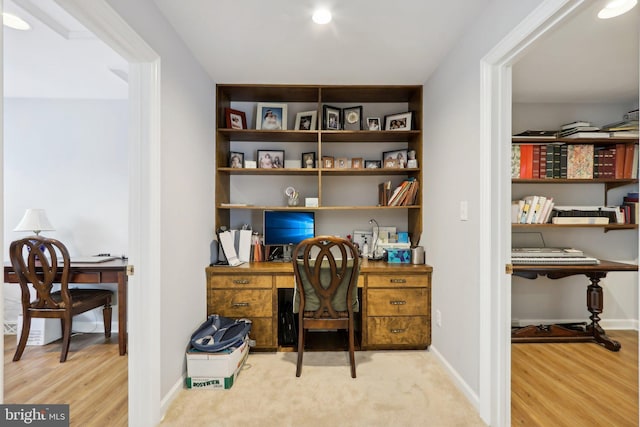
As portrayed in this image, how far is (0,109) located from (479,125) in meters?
2.09

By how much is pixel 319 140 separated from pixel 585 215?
2629mm

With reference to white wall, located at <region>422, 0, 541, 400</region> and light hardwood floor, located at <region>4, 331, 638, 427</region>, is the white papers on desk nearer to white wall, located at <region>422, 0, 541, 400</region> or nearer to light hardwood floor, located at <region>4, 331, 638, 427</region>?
light hardwood floor, located at <region>4, 331, 638, 427</region>

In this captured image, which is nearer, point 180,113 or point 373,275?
point 180,113

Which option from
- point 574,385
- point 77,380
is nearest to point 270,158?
point 77,380

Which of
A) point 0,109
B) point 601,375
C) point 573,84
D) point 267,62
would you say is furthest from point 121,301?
point 573,84

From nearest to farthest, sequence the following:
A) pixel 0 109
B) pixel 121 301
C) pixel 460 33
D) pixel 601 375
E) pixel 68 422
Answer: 1. pixel 0 109
2. pixel 68 422
3. pixel 460 33
4. pixel 601 375
5. pixel 121 301

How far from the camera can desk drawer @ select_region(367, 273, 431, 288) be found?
8.45 feet

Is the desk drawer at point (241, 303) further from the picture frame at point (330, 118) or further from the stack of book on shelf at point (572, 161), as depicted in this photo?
the stack of book on shelf at point (572, 161)

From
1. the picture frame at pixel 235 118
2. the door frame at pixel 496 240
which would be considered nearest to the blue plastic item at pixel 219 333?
the door frame at pixel 496 240

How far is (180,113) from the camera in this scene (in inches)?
81.3

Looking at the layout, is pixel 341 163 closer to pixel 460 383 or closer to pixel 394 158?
pixel 394 158

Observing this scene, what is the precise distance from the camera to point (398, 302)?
102 inches

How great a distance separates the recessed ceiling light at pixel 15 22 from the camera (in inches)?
71.5

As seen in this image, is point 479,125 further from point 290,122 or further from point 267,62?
point 290,122
